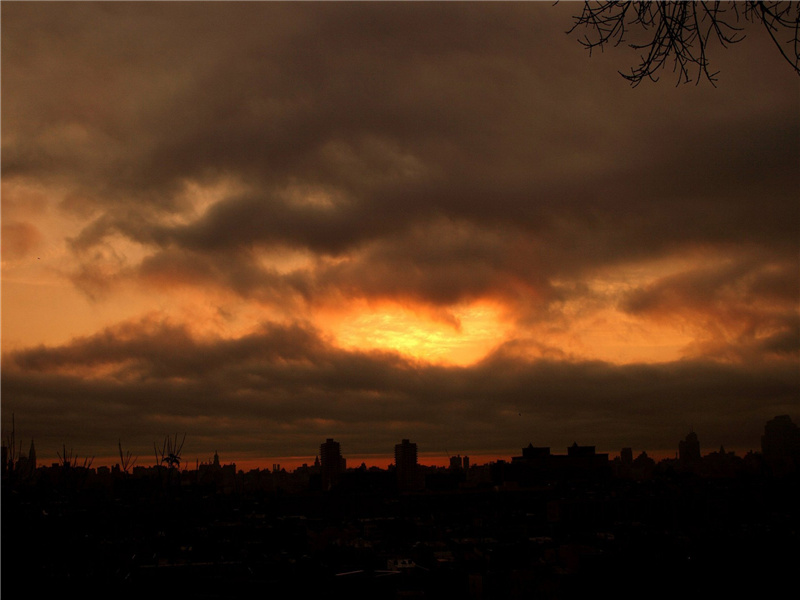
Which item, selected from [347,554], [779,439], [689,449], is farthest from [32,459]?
[689,449]

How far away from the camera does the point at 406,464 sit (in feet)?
186

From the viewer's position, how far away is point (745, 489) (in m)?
29.0

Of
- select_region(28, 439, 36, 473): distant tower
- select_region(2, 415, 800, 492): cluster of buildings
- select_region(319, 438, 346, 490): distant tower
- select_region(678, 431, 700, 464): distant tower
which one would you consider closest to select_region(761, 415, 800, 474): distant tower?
select_region(2, 415, 800, 492): cluster of buildings

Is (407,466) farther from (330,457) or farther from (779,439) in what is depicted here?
(779,439)

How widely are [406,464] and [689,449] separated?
32107 millimetres

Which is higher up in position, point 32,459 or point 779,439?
point 32,459

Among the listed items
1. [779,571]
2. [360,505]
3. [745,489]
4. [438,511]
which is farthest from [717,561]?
[360,505]

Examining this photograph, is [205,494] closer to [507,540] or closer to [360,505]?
[507,540]

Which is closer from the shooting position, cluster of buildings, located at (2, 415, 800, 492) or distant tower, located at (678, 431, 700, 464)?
cluster of buildings, located at (2, 415, 800, 492)

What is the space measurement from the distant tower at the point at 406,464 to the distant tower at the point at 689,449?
28620 millimetres

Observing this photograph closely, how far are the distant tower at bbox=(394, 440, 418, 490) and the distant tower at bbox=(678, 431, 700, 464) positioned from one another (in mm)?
28620

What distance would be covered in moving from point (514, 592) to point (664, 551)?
3549 millimetres

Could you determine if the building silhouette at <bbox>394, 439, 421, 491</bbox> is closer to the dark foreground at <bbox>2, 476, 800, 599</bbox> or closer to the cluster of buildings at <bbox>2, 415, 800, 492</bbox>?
the cluster of buildings at <bbox>2, 415, 800, 492</bbox>

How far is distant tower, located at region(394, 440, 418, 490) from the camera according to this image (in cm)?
5543
